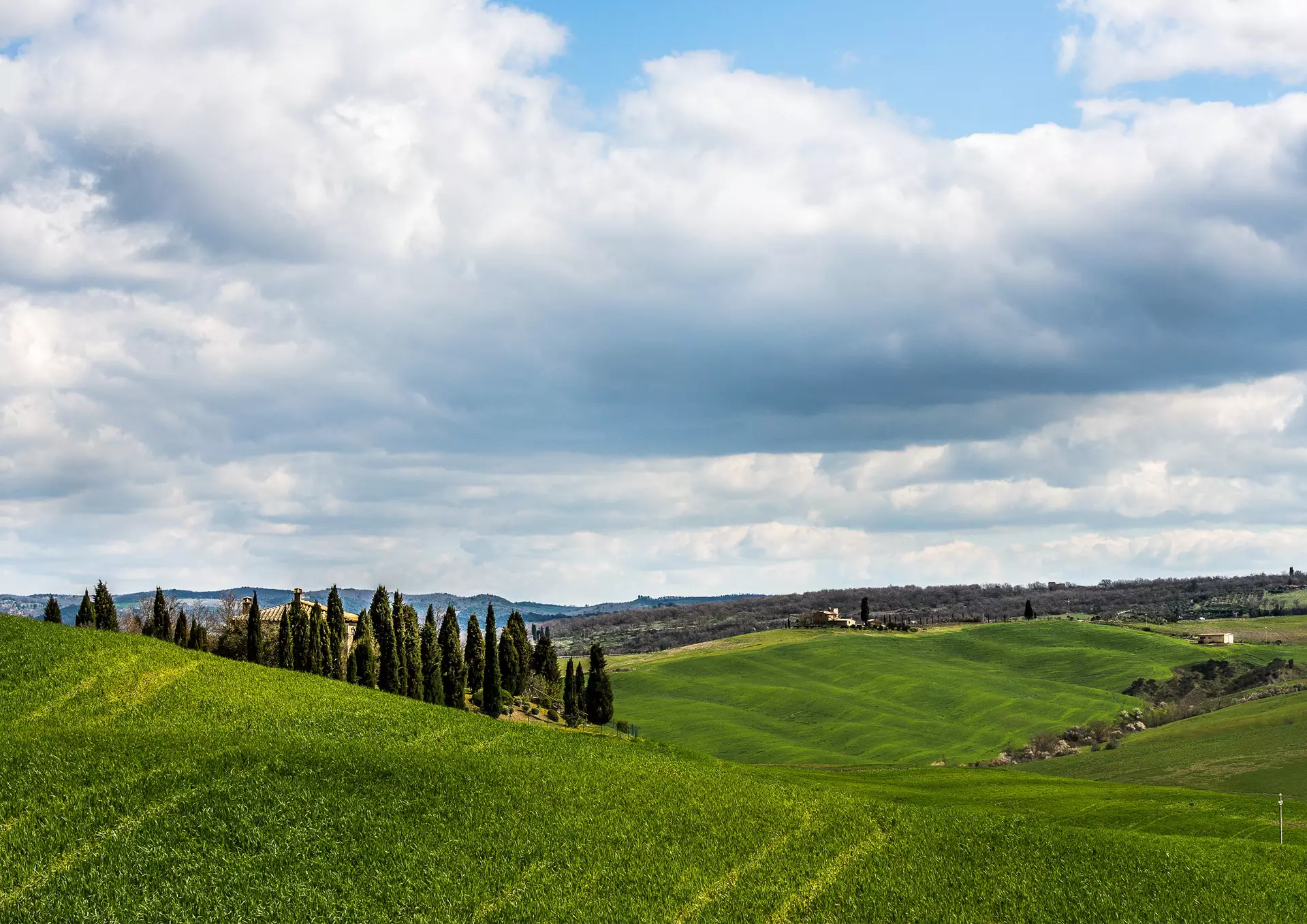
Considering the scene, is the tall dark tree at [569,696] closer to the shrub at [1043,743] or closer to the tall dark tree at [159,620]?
the tall dark tree at [159,620]

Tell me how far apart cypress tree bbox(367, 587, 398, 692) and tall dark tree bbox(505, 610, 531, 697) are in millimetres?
17977

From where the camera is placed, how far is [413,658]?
110m

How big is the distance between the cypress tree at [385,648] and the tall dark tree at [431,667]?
11.6ft

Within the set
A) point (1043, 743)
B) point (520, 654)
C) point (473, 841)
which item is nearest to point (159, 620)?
point (520, 654)

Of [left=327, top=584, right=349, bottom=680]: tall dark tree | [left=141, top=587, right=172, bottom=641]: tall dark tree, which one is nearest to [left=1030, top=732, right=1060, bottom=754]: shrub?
[left=327, top=584, right=349, bottom=680]: tall dark tree

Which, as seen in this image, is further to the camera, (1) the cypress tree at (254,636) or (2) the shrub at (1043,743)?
(2) the shrub at (1043,743)

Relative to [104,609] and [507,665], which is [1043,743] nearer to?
[507,665]

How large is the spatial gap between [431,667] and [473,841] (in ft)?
223

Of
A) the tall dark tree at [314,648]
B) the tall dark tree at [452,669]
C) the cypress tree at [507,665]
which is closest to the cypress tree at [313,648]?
the tall dark tree at [314,648]

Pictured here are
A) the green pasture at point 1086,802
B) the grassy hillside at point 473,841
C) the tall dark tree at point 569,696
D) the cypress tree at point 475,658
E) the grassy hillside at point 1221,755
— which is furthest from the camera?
the tall dark tree at point 569,696

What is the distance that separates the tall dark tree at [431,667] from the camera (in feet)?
364

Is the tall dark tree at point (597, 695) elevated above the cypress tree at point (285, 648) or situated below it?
below

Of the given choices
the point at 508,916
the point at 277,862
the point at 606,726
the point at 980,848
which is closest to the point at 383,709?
the point at 277,862

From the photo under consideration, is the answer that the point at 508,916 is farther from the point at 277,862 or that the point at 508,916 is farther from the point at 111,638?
the point at 111,638
